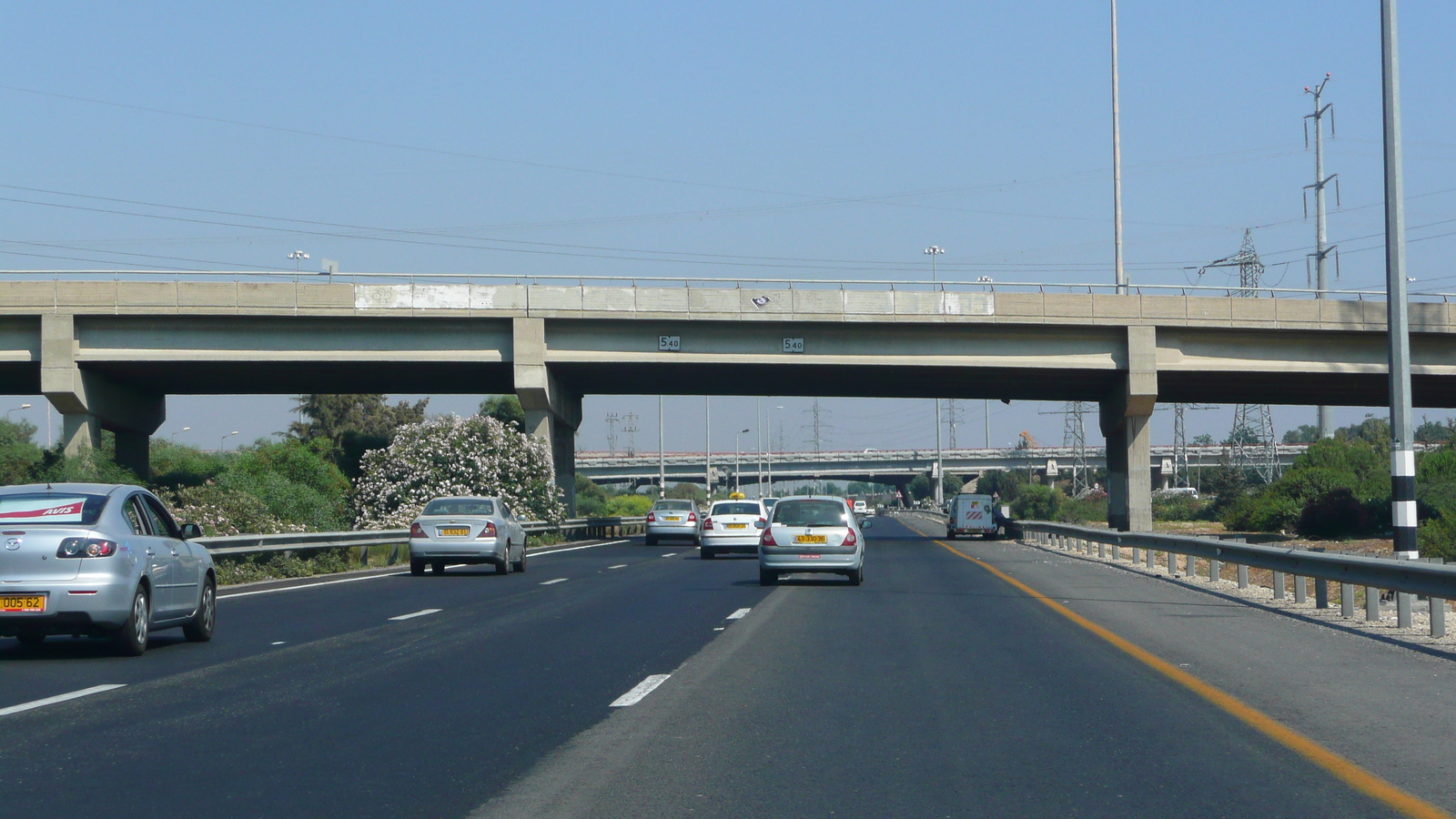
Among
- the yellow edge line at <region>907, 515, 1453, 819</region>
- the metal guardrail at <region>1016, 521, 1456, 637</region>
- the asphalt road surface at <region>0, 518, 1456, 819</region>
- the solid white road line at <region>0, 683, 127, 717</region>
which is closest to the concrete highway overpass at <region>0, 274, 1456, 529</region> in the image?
the metal guardrail at <region>1016, 521, 1456, 637</region>

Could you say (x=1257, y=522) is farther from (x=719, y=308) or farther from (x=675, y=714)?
(x=675, y=714)

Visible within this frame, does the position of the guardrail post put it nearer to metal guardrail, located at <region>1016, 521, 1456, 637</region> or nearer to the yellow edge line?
metal guardrail, located at <region>1016, 521, 1456, 637</region>

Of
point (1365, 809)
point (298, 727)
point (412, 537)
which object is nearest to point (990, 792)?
point (1365, 809)

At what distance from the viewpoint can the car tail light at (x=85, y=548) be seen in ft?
40.0

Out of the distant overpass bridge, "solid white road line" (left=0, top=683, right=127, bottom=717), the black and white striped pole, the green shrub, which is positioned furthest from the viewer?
the distant overpass bridge

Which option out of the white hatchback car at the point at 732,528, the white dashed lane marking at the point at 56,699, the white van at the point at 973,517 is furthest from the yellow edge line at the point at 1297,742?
the white van at the point at 973,517

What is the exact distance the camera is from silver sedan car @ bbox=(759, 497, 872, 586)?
2339 centimetres

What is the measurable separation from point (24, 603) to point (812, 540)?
44.3 feet

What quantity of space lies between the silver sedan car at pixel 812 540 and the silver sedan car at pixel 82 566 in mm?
11670

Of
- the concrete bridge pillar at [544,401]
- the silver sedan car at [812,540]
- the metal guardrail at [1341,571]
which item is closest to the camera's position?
the metal guardrail at [1341,571]

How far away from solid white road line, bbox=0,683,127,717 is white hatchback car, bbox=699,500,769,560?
25.1m

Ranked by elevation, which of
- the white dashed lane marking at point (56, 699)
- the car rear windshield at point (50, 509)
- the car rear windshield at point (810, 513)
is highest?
the car rear windshield at point (50, 509)

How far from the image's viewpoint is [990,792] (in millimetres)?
7031

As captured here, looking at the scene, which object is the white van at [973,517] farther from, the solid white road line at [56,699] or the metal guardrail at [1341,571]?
the solid white road line at [56,699]
